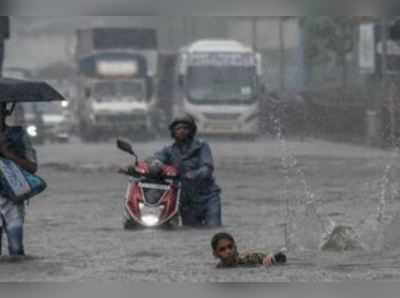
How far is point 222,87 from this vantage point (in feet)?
171

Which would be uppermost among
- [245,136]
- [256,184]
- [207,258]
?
[207,258]

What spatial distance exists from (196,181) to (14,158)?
11.7 ft

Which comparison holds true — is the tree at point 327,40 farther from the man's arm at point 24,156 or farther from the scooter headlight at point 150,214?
the man's arm at point 24,156

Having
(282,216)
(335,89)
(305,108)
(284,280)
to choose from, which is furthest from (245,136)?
(284,280)

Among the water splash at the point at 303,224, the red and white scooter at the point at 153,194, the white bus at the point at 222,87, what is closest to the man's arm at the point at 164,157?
the red and white scooter at the point at 153,194

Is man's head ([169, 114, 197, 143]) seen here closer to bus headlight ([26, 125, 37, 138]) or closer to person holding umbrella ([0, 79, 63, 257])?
person holding umbrella ([0, 79, 63, 257])

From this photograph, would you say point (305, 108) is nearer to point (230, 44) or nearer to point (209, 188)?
point (230, 44)

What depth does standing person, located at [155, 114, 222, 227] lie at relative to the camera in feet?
55.4

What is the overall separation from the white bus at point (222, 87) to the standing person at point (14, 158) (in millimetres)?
36537

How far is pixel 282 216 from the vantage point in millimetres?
20141

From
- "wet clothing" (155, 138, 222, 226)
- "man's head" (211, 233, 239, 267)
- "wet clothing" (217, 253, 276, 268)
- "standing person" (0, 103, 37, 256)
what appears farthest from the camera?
"wet clothing" (155, 138, 222, 226)

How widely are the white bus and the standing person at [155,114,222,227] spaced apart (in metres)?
33.1

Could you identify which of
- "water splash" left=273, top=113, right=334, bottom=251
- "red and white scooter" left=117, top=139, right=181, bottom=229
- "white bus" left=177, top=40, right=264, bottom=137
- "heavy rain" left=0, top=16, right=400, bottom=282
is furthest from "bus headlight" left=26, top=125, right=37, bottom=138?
"red and white scooter" left=117, top=139, right=181, bottom=229

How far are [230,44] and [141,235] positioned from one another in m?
35.3
